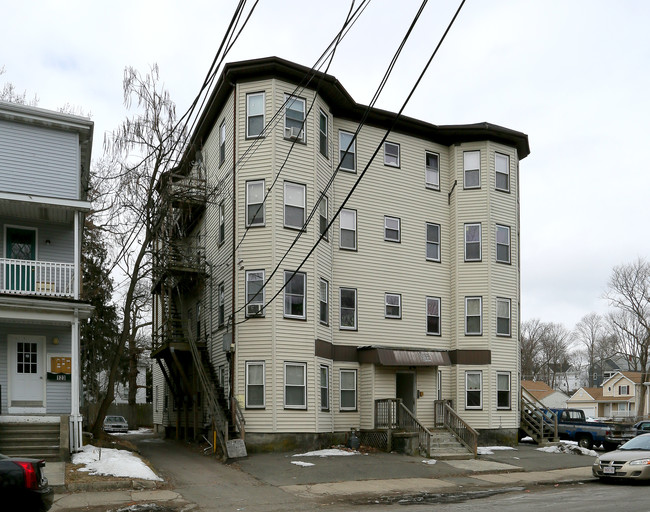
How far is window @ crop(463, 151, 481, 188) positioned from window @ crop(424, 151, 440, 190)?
1115 mm

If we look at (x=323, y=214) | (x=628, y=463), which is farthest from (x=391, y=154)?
(x=628, y=463)

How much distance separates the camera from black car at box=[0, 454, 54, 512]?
10.3 m

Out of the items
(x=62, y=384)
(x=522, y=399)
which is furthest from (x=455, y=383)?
(x=62, y=384)

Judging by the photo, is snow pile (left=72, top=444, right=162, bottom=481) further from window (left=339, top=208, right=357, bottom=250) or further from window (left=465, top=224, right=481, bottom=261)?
window (left=465, top=224, right=481, bottom=261)

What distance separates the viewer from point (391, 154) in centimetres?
2786

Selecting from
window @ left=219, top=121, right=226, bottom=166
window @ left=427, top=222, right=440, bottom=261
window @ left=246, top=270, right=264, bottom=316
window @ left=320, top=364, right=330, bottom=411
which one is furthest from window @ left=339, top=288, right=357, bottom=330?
window @ left=219, top=121, right=226, bottom=166

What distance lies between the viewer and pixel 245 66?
77.0ft

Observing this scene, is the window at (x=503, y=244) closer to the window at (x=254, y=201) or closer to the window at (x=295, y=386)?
the window at (x=295, y=386)

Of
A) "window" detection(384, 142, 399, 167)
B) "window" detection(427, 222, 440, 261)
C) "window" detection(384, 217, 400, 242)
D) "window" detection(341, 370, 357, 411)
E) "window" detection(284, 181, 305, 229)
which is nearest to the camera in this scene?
"window" detection(284, 181, 305, 229)

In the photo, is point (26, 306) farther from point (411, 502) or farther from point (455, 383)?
point (455, 383)

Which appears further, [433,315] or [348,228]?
[433,315]

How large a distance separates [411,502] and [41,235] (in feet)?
46.6

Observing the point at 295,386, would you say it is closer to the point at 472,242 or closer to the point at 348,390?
the point at 348,390

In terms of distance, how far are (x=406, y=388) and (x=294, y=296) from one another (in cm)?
690
